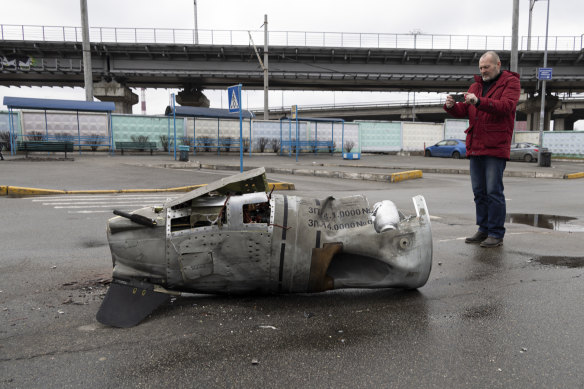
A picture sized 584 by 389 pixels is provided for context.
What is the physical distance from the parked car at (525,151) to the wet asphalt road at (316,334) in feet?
80.2

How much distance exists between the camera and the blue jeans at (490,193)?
4.49m

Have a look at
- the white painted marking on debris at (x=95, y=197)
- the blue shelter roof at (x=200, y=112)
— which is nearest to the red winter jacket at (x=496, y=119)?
the white painted marking on debris at (x=95, y=197)

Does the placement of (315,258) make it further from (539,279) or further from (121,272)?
(539,279)

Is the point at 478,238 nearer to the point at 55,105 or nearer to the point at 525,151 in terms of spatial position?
the point at 55,105

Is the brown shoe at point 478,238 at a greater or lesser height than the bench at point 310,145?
lesser

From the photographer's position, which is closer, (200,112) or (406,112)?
(200,112)

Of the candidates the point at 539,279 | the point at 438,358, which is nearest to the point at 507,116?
the point at 539,279

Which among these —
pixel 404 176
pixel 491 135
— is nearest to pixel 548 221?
pixel 491 135

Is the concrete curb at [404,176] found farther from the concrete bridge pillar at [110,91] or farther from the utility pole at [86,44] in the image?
the concrete bridge pillar at [110,91]

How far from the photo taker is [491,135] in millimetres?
4445

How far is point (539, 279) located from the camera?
11.5 ft

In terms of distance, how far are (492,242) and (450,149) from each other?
24659mm

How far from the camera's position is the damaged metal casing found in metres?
2.79

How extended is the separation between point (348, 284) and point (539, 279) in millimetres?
1710
